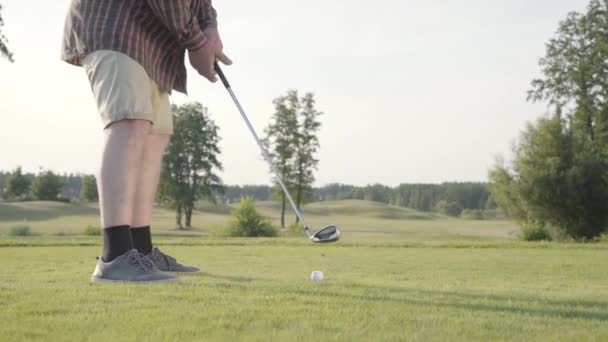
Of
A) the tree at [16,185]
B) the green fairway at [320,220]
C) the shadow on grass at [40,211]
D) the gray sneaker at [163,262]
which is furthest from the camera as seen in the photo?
the tree at [16,185]

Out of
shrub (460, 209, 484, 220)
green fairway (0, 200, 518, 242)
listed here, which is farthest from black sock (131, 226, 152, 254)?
shrub (460, 209, 484, 220)

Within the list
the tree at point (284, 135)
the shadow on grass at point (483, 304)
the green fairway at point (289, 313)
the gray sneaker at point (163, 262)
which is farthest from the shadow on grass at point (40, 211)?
the shadow on grass at point (483, 304)

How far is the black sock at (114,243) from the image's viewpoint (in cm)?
343

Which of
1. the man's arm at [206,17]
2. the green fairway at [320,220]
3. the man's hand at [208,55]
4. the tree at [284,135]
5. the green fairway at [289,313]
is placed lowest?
the green fairway at [320,220]

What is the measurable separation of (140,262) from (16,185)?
8383 cm

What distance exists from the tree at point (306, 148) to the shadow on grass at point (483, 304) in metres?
44.7

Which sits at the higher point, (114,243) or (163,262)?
(114,243)

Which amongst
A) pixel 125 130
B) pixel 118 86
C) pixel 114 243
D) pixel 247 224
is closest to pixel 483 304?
pixel 114 243

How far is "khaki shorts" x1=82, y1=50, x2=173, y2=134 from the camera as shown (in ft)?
11.5

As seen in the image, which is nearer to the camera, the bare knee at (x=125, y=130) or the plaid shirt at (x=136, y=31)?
the bare knee at (x=125, y=130)

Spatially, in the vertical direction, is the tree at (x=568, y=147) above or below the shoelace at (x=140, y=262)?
above

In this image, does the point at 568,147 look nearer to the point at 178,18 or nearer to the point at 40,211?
the point at 178,18

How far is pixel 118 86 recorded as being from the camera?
3516 mm

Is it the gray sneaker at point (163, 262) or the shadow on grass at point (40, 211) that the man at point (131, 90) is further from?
the shadow on grass at point (40, 211)
